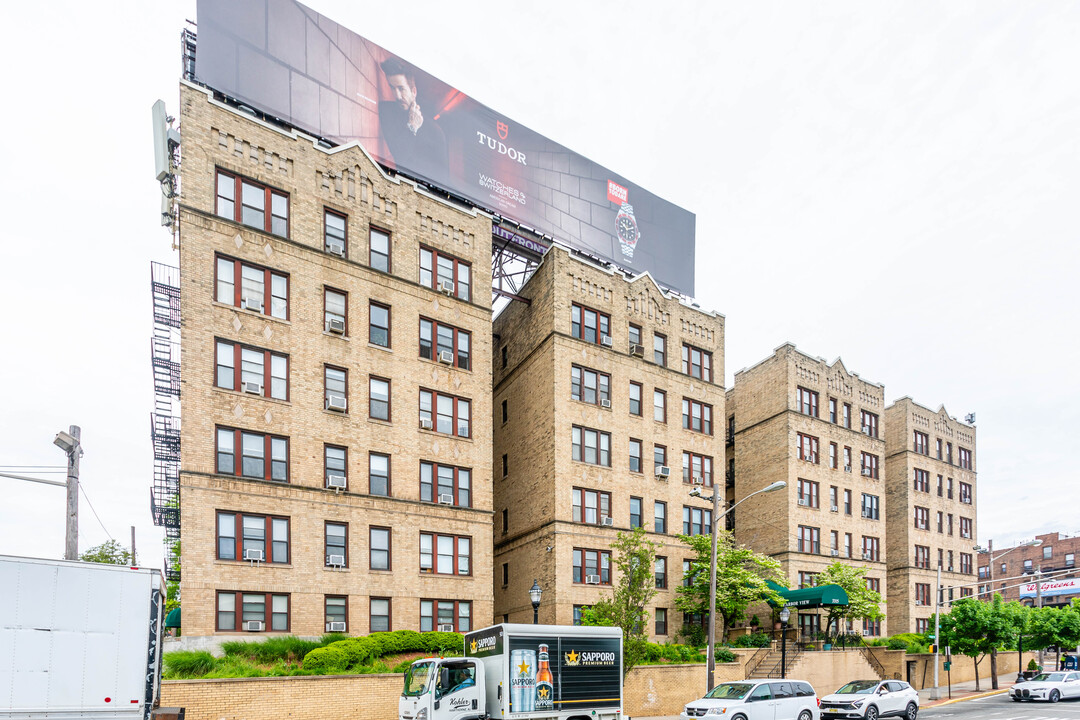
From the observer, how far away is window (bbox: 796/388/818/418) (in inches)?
2077

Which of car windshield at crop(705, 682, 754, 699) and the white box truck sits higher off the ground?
A: the white box truck

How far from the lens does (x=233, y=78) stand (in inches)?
Result: 1389

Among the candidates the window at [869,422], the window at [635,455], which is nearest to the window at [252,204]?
the window at [635,455]

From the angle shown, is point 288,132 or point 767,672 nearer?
point 288,132

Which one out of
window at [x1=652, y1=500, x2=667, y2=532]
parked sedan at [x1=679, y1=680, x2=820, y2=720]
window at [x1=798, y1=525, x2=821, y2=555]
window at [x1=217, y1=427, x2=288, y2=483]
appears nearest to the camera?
parked sedan at [x1=679, y1=680, x2=820, y2=720]

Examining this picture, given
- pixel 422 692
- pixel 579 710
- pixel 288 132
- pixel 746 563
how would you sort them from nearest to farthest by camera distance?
pixel 422 692
pixel 579 710
pixel 288 132
pixel 746 563

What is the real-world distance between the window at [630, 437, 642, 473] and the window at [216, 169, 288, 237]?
20.6 meters

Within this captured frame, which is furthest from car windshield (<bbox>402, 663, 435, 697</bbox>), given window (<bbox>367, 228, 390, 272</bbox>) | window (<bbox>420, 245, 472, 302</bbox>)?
window (<bbox>420, 245, 472, 302</bbox>)

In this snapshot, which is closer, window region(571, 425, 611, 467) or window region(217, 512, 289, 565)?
window region(217, 512, 289, 565)

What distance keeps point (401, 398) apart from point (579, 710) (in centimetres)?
1664

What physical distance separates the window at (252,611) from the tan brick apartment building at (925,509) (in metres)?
46.5

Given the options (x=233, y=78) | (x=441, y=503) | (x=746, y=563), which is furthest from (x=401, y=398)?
(x=746, y=563)

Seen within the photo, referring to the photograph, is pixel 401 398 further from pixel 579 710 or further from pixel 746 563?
pixel 746 563

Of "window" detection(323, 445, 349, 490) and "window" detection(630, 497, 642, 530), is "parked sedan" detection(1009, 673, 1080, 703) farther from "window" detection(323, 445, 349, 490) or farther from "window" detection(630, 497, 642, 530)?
"window" detection(323, 445, 349, 490)
